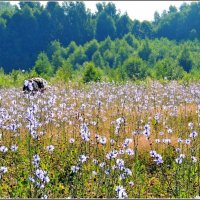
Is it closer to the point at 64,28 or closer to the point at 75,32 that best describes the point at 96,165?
the point at 75,32

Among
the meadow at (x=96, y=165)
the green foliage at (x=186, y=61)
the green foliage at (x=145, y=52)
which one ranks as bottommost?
the meadow at (x=96, y=165)

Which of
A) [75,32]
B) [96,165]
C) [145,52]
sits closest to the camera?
[96,165]

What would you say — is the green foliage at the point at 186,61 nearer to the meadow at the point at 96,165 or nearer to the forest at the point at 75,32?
the forest at the point at 75,32

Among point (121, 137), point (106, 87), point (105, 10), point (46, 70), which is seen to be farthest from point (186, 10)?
point (121, 137)

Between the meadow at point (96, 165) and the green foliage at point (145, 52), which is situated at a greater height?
the green foliage at point (145, 52)

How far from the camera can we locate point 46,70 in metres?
46.5

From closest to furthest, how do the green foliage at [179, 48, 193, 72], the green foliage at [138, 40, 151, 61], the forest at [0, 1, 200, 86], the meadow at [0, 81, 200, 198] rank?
→ the meadow at [0, 81, 200, 198] < the green foliage at [179, 48, 193, 72] < the green foliage at [138, 40, 151, 61] < the forest at [0, 1, 200, 86]

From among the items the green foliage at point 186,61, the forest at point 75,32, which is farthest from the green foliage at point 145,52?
the green foliage at point 186,61

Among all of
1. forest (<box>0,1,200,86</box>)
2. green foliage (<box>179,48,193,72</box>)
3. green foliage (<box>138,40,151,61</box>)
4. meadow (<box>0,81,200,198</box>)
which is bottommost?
meadow (<box>0,81,200,198</box>)

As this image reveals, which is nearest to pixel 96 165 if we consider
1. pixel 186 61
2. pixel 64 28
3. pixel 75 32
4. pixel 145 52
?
pixel 186 61

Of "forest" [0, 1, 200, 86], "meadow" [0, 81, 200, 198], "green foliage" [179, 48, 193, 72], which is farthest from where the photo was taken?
"forest" [0, 1, 200, 86]

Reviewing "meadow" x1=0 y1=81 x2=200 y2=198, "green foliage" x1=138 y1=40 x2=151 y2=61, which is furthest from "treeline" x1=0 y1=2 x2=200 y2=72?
"meadow" x1=0 y1=81 x2=200 y2=198

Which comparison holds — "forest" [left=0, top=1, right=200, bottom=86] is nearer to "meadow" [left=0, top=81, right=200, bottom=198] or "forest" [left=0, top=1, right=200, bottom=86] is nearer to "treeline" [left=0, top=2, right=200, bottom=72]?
"treeline" [left=0, top=2, right=200, bottom=72]

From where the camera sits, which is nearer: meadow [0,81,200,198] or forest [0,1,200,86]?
meadow [0,81,200,198]
